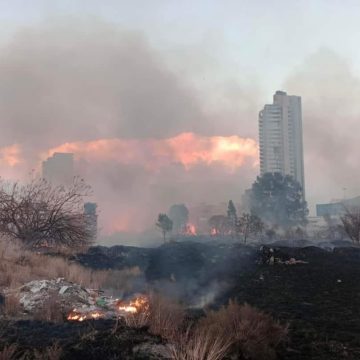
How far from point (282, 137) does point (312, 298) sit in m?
121

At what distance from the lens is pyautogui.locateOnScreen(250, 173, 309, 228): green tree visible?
265 feet

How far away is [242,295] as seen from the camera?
14156 millimetres

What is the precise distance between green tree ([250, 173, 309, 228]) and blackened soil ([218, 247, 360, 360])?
187ft

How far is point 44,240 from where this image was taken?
25.3 meters

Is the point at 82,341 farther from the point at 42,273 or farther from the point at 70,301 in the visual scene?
the point at 42,273

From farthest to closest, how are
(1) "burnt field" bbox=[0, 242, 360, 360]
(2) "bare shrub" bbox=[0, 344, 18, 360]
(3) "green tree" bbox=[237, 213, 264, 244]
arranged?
(3) "green tree" bbox=[237, 213, 264, 244] → (1) "burnt field" bbox=[0, 242, 360, 360] → (2) "bare shrub" bbox=[0, 344, 18, 360]

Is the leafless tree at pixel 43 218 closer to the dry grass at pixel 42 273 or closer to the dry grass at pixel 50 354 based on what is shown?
the dry grass at pixel 42 273

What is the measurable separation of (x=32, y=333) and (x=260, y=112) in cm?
13088

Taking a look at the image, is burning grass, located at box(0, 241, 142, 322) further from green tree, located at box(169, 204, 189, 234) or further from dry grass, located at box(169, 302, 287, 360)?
green tree, located at box(169, 204, 189, 234)

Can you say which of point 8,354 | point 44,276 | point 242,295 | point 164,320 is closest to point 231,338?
point 164,320

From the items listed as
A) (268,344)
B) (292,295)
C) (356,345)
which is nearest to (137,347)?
(268,344)

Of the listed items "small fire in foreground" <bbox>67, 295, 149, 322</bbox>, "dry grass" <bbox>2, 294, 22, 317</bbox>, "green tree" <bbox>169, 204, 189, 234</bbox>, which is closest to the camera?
"small fire in foreground" <bbox>67, 295, 149, 322</bbox>

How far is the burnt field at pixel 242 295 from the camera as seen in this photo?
701 centimetres

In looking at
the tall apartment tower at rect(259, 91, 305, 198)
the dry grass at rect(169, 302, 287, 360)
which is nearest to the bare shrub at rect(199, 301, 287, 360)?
the dry grass at rect(169, 302, 287, 360)
